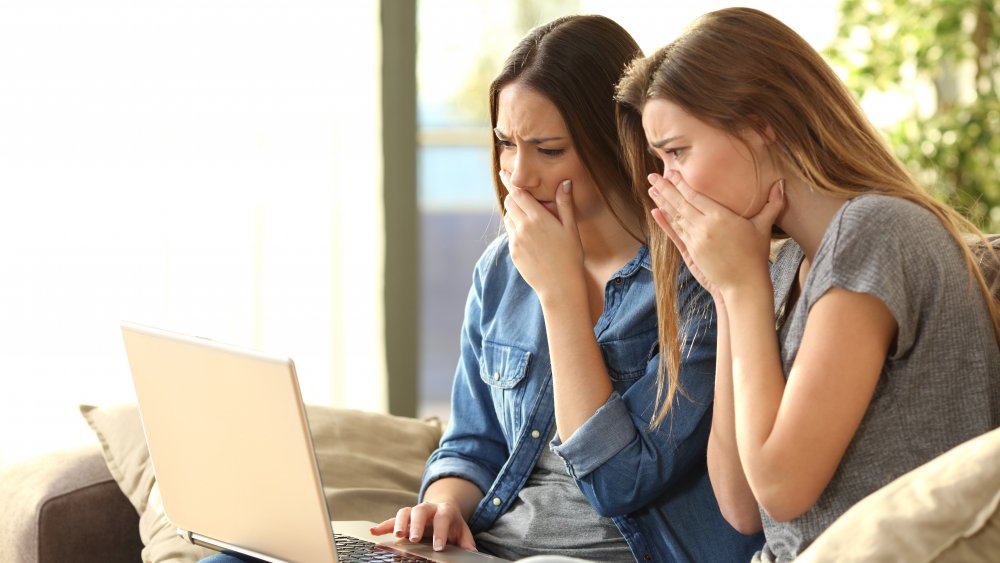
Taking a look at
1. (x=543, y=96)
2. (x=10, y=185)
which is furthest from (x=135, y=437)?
(x=10, y=185)

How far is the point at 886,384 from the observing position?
1.17 meters

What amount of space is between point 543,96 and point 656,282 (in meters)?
0.29

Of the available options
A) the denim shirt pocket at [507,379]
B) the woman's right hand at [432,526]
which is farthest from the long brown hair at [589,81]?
the woman's right hand at [432,526]

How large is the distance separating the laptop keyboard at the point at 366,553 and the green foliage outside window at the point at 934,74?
210 centimetres

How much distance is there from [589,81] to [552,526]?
586mm

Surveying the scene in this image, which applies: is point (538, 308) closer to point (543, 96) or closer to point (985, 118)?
point (543, 96)

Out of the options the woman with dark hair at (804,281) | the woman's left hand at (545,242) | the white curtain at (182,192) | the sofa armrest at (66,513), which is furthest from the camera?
the white curtain at (182,192)

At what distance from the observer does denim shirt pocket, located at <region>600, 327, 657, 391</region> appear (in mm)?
1491

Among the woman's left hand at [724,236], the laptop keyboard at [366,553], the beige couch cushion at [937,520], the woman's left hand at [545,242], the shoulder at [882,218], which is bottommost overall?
the laptop keyboard at [366,553]

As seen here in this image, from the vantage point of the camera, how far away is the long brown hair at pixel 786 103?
4.04 feet

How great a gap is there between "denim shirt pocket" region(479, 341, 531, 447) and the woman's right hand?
0.15 m

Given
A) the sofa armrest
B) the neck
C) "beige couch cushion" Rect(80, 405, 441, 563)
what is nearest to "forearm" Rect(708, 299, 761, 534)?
the neck

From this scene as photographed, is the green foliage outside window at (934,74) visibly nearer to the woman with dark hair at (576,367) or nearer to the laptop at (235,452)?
the woman with dark hair at (576,367)

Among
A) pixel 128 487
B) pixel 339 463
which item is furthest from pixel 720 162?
pixel 128 487
